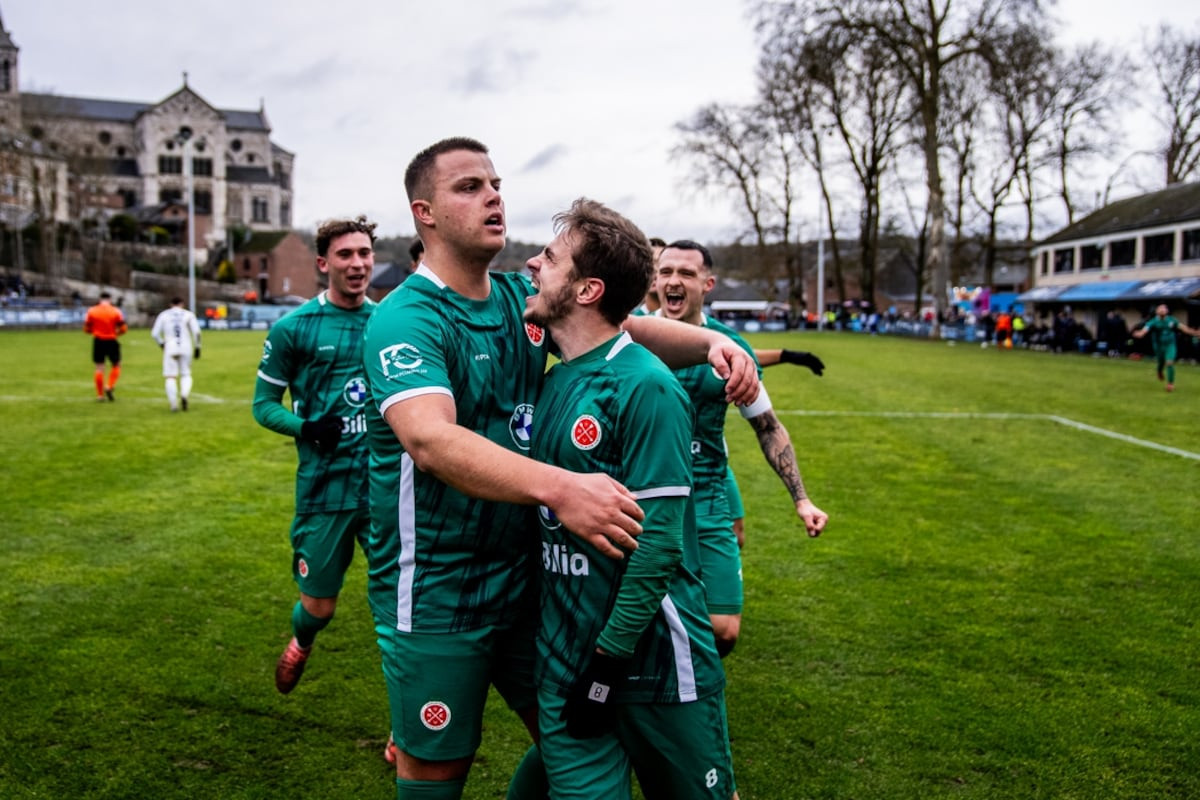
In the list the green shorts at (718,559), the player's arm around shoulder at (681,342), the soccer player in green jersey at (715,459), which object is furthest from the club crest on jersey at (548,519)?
the green shorts at (718,559)

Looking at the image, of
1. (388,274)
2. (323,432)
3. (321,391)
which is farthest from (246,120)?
(323,432)

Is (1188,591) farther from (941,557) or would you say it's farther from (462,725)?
(462,725)

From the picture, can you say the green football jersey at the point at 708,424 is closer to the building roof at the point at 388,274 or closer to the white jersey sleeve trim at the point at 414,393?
the white jersey sleeve trim at the point at 414,393

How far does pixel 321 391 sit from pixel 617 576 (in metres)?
3.16

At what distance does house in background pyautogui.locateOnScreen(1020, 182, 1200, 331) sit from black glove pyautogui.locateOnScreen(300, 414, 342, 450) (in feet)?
161

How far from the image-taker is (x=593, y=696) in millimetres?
2582

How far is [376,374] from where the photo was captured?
9.03 feet

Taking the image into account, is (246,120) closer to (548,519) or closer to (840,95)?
(840,95)

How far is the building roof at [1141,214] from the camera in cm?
5154

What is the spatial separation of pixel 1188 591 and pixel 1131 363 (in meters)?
29.7

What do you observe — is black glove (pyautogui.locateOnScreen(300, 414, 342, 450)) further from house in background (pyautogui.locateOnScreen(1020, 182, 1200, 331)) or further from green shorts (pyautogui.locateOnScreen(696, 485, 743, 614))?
house in background (pyautogui.locateOnScreen(1020, 182, 1200, 331))

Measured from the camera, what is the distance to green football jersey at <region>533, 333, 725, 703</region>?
8.56 ft

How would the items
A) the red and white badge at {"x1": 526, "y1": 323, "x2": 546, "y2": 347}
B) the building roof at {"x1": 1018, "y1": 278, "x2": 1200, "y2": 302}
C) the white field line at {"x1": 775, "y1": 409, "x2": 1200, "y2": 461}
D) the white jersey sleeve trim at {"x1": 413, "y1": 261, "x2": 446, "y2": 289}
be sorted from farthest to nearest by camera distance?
the building roof at {"x1": 1018, "y1": 278, "x2": 1200, "y2": 302} → the white field line at {"x1": 775, "y1": 409, "x2": 1200, "y2": 461} → the red and white badge at {"x1": 526, "y1": 323, "x2": 546, "y2": 347} → the white jersey sleeve trim at {"x1": 413, "y1": 261, "x2": 446, "y2": 289}

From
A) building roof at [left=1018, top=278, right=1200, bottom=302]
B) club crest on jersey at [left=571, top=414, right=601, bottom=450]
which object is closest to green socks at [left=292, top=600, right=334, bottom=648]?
club crest on jersey at [left=571, top=414, right=601, bottom=450]
